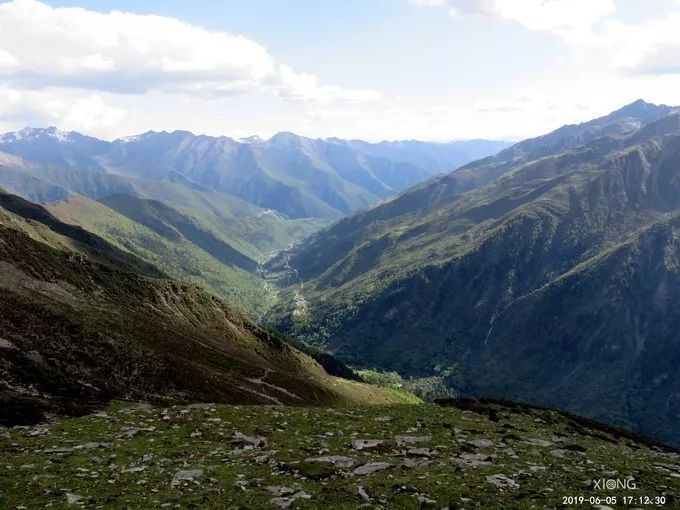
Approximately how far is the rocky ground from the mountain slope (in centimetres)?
1467

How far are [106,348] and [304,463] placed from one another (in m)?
56.3

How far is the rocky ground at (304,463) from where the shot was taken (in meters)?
30.0

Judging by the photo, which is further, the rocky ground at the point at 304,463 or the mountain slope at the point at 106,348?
the mountain slope at the point at 106,348

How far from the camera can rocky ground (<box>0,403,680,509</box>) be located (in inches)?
1180

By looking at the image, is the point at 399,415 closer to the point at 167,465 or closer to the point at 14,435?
the point at 167,465

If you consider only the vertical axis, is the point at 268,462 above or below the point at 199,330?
above

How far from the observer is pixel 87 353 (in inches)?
3086

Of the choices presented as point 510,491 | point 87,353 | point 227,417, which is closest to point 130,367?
point 87,353

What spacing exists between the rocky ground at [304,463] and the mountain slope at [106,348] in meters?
14.7

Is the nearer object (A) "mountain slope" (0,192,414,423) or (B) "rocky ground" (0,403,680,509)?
(B) "rocky ground" (0,403,680,509)

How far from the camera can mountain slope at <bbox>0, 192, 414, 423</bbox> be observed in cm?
6456

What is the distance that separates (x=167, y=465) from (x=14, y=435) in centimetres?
1479

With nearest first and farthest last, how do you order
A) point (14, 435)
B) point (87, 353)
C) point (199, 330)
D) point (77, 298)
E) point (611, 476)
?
point (611, 476), point (14, 435), point (87, 353), point (77, 298), point (199, 330)

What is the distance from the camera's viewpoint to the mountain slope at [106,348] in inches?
2542
